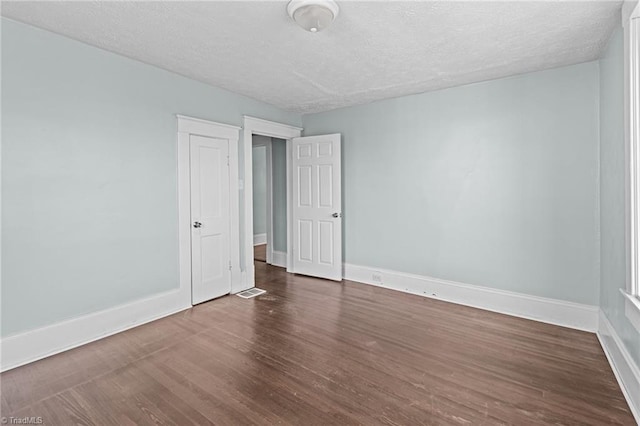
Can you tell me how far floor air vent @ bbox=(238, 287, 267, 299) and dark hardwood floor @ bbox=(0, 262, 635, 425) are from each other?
593 millimetres

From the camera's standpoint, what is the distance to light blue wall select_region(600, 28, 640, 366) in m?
2.24

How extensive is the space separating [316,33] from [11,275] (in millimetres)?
3055

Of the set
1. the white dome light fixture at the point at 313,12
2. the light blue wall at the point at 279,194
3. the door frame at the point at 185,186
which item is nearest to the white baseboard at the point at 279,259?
the light blue wall at the point at 279,194

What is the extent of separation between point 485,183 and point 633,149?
64.6 inches

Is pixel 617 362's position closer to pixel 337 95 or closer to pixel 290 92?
pixel 337 95

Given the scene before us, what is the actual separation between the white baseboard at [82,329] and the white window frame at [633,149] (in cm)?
395

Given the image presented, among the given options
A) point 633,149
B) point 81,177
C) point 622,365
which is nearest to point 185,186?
point 81,177

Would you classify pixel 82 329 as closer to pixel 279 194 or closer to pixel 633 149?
pixel 279 194

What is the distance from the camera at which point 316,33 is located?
99.3 inches

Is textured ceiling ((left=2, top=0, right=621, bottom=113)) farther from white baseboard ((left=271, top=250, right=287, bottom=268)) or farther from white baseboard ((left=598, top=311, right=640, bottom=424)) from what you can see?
white baseboard ((left=271, top=250, right=287, bottom=268))

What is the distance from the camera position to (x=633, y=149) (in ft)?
6.59

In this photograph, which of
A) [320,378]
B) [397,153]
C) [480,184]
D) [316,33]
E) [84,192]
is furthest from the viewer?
[397,153]

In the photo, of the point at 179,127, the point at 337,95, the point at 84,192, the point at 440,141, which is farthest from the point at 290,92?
the point at 84,192

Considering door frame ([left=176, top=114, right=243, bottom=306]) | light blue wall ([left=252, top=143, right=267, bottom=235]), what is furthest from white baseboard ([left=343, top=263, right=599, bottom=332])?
light blue wall ([left=252, top=143, right=267, bottom=235])
